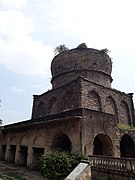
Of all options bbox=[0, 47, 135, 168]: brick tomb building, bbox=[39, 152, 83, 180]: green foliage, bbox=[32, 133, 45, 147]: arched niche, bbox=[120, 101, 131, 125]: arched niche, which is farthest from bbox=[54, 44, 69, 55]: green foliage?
bbox=[39, 152, 83, 180]: green foliage

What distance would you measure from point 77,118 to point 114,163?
11.6 feet

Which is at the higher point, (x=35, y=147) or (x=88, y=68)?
(x=88, y=68)

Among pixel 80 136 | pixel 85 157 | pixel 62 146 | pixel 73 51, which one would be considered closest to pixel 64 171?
pixel 85 157

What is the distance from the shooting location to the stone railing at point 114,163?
8797mm

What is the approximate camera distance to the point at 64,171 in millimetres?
9984

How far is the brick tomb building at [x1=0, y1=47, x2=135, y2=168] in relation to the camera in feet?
40.7

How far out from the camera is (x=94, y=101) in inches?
722

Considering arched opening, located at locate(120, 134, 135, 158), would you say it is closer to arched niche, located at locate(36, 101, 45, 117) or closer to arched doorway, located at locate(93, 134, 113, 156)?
arched doorway, located at locate(93, 134, 113, 156)

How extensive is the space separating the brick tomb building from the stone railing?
3.64 feet

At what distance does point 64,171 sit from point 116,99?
1208cm

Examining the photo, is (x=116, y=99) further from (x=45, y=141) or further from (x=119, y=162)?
(x=119, y=162)

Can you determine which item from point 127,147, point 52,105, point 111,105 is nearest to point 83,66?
point 111,105

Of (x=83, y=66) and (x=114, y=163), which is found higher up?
(x=83, y=66)

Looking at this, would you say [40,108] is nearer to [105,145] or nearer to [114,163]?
[105,145]
